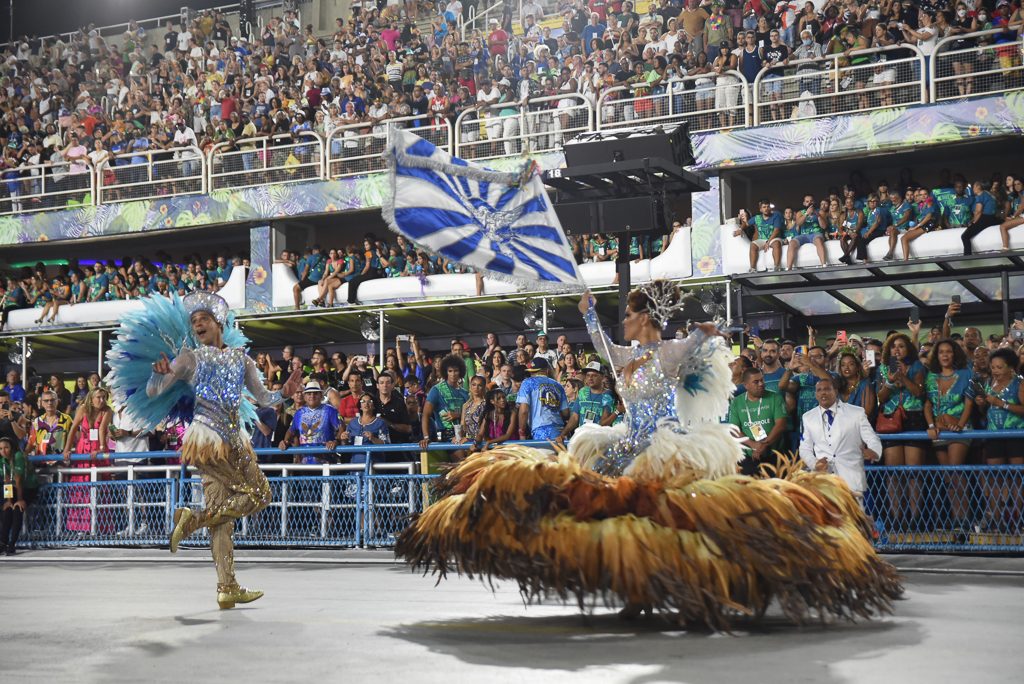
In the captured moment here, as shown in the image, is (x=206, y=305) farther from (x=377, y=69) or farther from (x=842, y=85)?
(x=377, y=69)

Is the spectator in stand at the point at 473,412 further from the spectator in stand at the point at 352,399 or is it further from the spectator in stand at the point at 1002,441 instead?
the spectator in stand at the point at 1002,441

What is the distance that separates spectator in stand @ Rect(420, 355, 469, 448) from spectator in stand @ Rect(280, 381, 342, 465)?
927 mm

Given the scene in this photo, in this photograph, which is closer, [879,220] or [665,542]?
[665,542]

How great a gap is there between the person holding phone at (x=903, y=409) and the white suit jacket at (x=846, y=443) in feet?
1.71

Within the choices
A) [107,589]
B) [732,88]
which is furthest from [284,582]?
[732,88]

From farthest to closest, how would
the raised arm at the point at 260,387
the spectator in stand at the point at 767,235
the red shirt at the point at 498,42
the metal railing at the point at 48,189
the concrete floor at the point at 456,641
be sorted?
the metal railing at the point at 48,189 → the red shirt at the point at 498,42 → the spectator in stand at the point at 767,235 → the raised arm at the point at 260,387 → the concrete floor at the point at 456,641

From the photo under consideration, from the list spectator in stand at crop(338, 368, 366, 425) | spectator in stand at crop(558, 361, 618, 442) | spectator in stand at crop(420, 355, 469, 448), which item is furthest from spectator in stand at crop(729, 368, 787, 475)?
spectator in stand at crop(338, 368, 366, 425)

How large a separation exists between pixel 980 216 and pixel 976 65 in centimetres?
242

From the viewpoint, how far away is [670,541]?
5.84 metres

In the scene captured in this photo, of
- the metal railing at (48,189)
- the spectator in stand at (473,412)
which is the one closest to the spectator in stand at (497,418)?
the spectator in stand at (473,412)

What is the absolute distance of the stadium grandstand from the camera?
460 inches

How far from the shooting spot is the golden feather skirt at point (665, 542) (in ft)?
19.0

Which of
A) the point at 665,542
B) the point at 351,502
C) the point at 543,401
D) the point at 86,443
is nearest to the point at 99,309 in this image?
the point at 86,443

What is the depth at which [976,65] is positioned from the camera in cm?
1677
